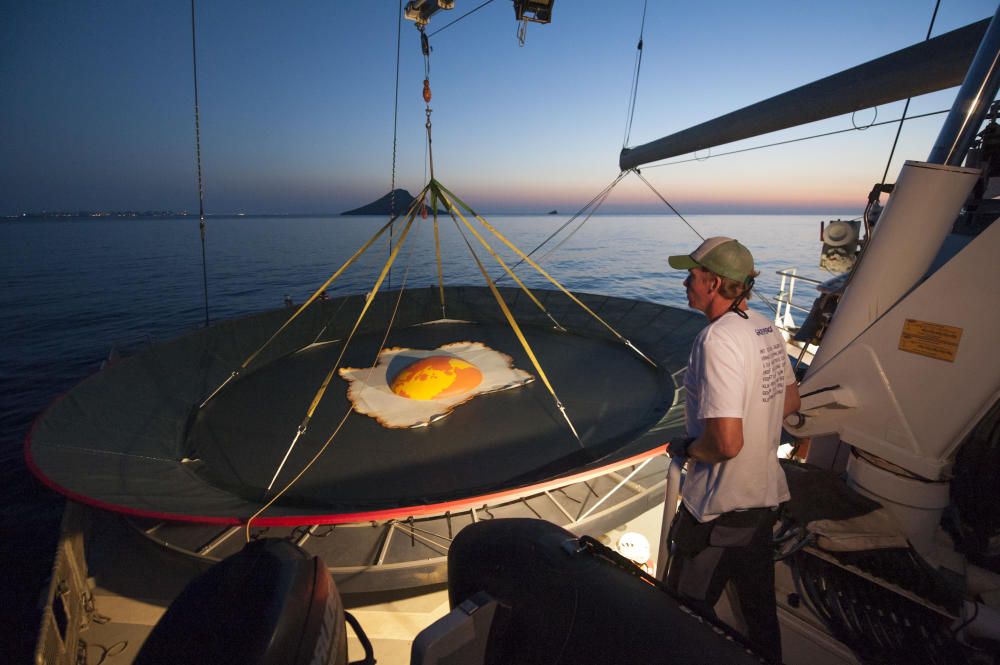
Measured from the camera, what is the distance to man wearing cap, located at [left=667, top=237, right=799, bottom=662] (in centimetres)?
169

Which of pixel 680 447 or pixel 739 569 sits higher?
pixel 680 447

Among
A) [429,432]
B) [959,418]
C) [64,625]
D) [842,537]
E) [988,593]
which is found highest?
[959,418]

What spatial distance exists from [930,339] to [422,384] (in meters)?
6.31

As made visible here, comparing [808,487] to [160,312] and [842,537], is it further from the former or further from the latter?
[160,312]

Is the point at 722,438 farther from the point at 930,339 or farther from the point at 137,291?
the point at 137,291

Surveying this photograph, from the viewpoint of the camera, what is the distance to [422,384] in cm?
709

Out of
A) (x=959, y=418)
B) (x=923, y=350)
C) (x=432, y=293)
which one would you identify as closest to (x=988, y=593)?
(x=959, y=418)

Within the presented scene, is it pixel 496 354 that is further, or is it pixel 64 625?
pixel 496 354

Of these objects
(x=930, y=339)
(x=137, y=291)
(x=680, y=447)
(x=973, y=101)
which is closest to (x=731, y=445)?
(x=680, y=447)

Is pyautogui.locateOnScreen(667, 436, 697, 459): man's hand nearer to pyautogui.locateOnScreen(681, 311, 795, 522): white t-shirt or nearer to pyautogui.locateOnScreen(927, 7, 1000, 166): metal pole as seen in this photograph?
pyautogui.locateOnScreen(681, 311, 795, 522): white t-shirt

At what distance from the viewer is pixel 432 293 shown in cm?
1205

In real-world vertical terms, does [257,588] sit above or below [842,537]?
below

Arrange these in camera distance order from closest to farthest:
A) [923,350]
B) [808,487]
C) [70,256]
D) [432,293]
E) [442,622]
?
[442,622] < [923,350] < [808,487] < [432,293] < [70,256]

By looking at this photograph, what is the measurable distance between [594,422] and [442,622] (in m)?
5.20
